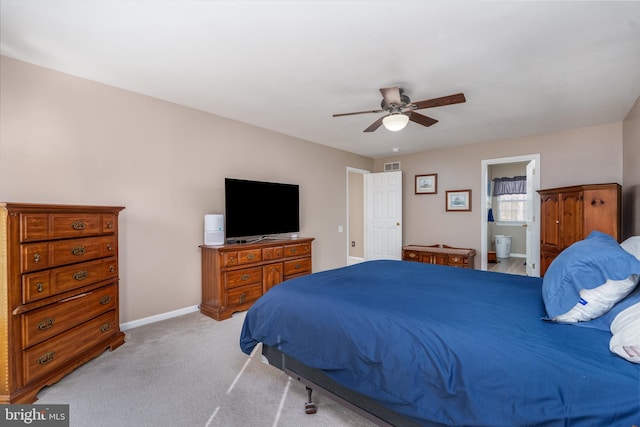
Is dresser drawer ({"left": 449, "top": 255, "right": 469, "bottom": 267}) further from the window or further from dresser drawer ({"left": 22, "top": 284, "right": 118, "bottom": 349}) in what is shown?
dresser drawer ({"left": 22, "top": 284, "right": 118, "bottom": 349})

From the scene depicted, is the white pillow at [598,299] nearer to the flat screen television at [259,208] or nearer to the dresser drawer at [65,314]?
the dresser drawer at [65,314]

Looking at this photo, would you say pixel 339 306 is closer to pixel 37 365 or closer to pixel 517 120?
pixel 37 365

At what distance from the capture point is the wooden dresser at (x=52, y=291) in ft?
6.03

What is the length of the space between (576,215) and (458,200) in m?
2.01

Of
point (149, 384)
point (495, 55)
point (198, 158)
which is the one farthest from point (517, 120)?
point (149, 384)

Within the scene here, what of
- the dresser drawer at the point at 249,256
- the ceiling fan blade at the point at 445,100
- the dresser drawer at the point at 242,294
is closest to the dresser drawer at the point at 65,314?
the dresser drawer at the point at 242,294

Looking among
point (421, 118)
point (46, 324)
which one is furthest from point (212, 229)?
point (421, 118)

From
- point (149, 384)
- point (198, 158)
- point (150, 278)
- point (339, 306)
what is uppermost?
point (198, 158)

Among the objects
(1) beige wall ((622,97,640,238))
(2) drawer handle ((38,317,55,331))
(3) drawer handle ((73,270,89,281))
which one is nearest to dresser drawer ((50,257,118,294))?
(3) drawer handle ((73,270,89,281))

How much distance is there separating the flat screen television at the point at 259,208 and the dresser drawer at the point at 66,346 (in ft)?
5.02

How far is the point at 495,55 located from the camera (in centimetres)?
235

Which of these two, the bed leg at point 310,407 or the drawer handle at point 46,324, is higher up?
the drawer handle at point 46,324

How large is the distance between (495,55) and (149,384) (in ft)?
12.1

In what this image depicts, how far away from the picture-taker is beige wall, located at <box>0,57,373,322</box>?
8.20 ft
